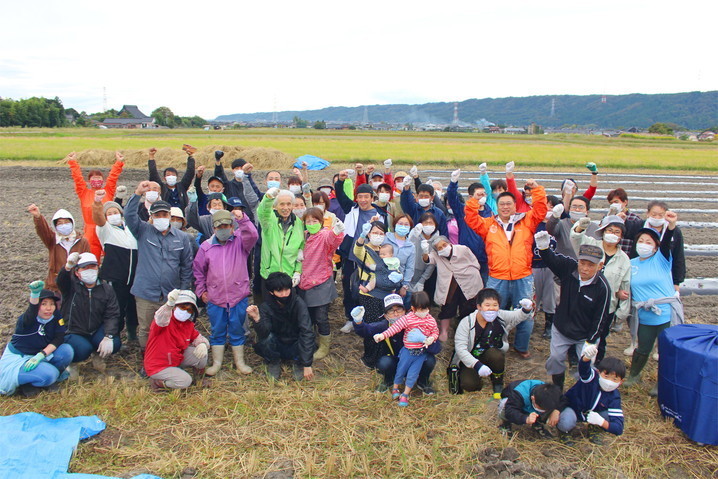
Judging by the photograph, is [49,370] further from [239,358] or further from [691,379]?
[691,379]

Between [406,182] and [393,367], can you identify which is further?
[406,182]

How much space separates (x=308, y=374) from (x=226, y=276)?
1.38 m

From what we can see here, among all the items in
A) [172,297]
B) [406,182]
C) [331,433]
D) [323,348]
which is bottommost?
[331,433]

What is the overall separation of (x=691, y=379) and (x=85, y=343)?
19.1 feet

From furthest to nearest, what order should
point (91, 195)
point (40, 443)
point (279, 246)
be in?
1. point (91, 195)
2. point (279, 246)
3. point (40, 443)

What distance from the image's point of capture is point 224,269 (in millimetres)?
5316

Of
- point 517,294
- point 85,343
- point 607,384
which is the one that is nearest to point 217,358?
point 85,343

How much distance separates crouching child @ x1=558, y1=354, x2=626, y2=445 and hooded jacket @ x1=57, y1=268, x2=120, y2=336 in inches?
182

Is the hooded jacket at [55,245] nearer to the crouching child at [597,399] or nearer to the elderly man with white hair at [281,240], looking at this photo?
the elderly man with white hair at [281,240]

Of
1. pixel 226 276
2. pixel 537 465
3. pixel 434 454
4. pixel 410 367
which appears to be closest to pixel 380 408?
pixel 410 367

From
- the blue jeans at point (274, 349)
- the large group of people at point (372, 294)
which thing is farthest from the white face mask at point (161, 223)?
the blue jeans at point (274, 349)

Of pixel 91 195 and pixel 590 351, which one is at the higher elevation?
pixel 91 195

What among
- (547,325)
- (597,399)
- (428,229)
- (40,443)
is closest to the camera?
(40,443)

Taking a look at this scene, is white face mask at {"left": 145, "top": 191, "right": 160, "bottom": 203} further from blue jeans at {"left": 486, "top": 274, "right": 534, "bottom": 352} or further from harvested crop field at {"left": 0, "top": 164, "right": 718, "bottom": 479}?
blue jeans at {"left": 486, "top": 274, "right": 534, "bottom": 352}
